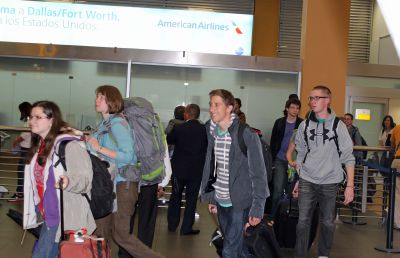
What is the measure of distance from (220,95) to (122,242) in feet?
5.39

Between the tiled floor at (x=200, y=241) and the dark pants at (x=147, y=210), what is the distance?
0.91m

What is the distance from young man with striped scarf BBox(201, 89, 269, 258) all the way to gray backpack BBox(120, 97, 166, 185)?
0.76 meters

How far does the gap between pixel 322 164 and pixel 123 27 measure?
353 inches

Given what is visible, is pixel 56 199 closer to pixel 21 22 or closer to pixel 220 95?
pixel 220 95

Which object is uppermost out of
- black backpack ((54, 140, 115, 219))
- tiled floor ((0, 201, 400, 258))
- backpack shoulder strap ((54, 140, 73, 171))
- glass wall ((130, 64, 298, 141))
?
glass wall ((130, 64, 298, 141))

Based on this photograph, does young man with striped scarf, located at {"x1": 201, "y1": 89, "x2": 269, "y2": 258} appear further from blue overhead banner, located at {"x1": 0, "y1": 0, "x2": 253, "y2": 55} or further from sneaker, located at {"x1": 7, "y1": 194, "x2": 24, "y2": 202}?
blue overhead banner, located at {"x1": 0, "y1": 0, "x2": 253, "y2": 55}

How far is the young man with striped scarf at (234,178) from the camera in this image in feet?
16.4

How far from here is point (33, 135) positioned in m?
4.83

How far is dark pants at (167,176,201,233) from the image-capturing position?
8.85 metres

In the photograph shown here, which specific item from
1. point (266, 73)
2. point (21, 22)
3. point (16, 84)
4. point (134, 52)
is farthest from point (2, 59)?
point (266, 73)

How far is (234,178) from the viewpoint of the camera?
5.07 metres

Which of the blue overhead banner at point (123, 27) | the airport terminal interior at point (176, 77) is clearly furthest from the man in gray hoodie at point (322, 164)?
the blue overhead banner at point (123, 27)

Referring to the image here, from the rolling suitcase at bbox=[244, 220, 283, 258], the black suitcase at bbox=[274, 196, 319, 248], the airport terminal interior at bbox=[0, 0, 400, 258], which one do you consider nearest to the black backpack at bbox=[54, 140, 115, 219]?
the rolling suitcase at bbox=[244, 220, 283, 258]

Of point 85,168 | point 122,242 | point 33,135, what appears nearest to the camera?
point 85,168
